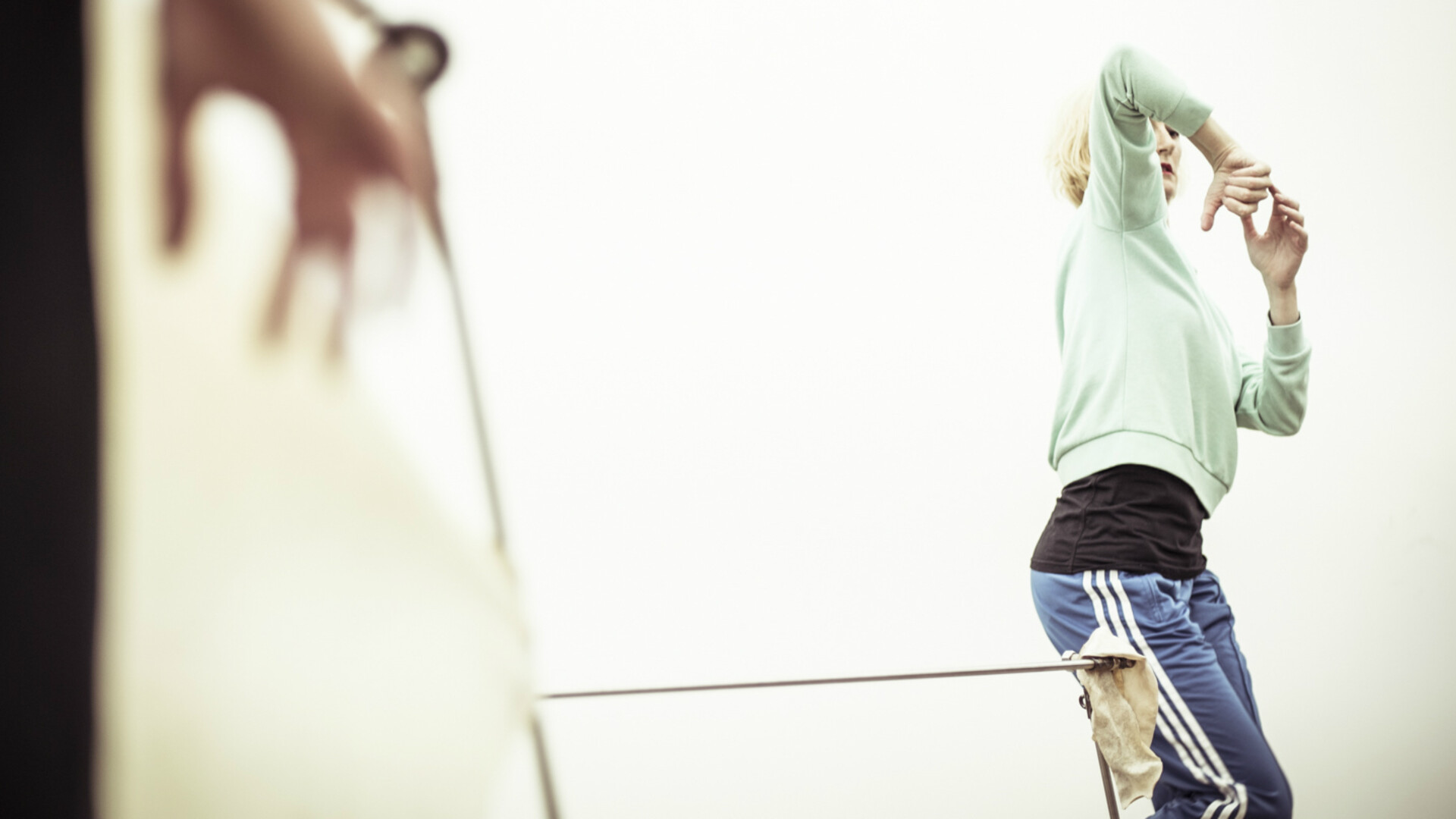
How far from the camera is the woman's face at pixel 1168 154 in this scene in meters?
0.82

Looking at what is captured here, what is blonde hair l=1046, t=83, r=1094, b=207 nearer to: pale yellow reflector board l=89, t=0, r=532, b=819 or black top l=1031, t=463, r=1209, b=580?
black top l=1031, t=463, r=1209, b=580

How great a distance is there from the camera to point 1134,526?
66cm

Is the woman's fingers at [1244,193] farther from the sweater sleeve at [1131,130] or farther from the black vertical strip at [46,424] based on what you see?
the black vertical strip at [46,424]

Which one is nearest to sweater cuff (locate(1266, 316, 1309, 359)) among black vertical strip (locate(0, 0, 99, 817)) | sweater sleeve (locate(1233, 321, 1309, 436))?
sweater sleeve (locate(1233, 321, 1309, 436))

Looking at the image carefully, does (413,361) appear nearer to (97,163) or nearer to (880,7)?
(97,163)

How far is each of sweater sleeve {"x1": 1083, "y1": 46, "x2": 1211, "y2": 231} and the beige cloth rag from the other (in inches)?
14.4

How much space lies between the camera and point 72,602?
35 centimetres

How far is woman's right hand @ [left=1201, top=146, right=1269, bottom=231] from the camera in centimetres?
64

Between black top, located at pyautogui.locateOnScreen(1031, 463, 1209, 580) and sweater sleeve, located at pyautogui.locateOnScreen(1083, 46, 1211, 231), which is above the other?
sweater sleeve, located at pyautogui.locateOnScreen(1083, 46, 1211, 231)

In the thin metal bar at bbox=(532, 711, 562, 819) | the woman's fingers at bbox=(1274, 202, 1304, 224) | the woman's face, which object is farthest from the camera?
the woman's face

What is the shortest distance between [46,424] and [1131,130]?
75 centimetres

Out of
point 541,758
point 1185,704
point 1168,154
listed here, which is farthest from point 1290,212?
point 541,758

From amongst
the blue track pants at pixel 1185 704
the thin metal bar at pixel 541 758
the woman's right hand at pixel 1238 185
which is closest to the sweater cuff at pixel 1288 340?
the woman's right hand at pixel 1238 185

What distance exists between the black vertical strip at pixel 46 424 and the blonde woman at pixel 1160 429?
2.21ft
